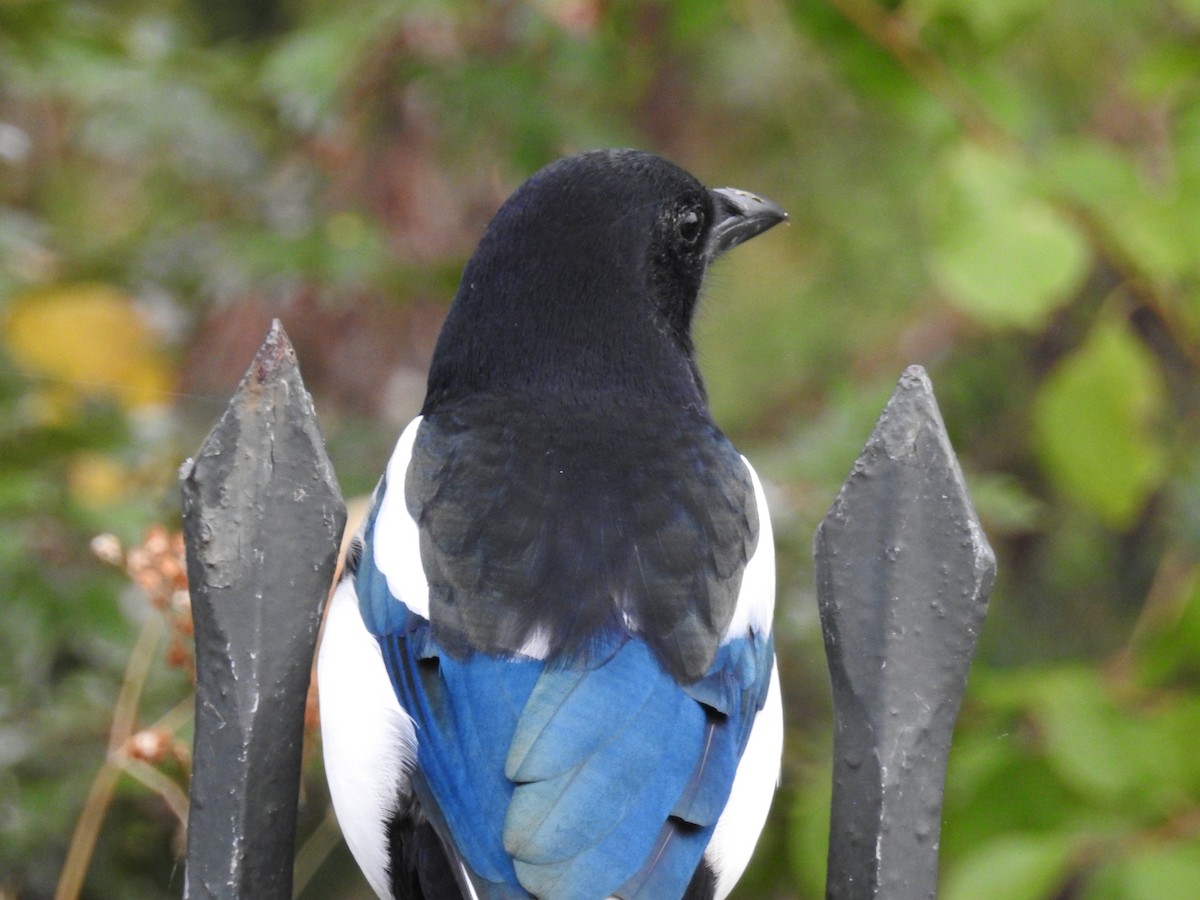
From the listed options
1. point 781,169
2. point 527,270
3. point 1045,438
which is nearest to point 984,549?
point 527,270

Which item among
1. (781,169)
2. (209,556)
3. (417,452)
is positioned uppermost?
(781,169)

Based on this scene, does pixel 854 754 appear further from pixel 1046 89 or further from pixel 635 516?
pixel 1046 89

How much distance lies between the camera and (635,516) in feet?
4.36

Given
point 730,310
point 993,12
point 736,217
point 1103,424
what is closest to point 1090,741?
point 1103,424

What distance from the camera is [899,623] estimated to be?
3.74 feet

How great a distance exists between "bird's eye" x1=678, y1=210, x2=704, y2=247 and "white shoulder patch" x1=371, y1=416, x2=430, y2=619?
47 cm

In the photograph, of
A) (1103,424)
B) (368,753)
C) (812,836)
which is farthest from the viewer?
(1103,424)

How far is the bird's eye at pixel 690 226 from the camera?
A: 5.77 ft

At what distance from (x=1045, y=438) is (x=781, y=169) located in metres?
1.36

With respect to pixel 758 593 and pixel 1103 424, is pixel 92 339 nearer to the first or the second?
pixel 1103 424

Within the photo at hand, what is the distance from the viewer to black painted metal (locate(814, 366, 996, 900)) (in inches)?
44.3

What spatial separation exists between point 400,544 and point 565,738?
27 cm

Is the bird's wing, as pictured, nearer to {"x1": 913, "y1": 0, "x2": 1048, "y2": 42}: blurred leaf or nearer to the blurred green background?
the blurred green background

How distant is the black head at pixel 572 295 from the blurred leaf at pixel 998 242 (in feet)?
1.72
